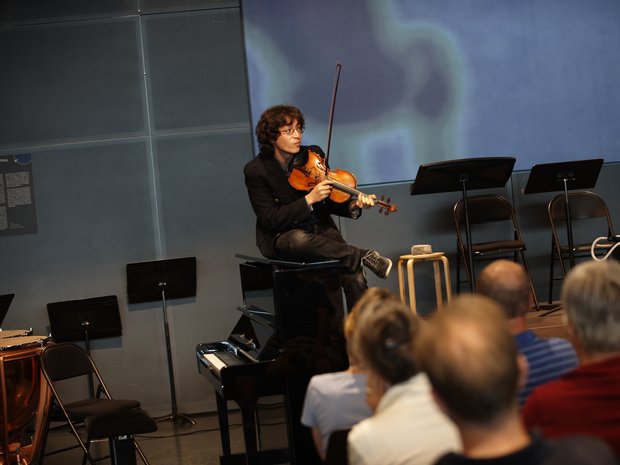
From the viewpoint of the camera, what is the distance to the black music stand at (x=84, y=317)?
6277 mm

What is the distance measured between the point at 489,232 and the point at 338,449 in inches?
187

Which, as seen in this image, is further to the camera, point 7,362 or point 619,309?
point 7,362

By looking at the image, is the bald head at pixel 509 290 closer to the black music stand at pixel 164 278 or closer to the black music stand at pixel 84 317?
the black music stand at pixel 164 278

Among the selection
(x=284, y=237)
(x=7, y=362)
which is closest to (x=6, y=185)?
(x=7, y=362)

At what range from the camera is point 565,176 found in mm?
5820

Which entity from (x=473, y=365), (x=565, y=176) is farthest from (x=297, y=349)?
(x=565, y=176)

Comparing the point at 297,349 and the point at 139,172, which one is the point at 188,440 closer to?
the point at 139,172

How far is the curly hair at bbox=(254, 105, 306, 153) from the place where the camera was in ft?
14.9

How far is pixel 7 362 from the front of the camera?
4535 millimetres

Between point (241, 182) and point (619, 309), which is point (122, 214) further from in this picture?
point (619, 309)

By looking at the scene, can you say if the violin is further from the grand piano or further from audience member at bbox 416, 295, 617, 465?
audience member at bbox 416, 295, 617, 465

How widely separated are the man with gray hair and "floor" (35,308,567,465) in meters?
2.29

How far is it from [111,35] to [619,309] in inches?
230

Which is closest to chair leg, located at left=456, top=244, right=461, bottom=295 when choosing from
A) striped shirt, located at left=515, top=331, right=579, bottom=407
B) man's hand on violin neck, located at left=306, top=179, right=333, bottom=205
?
man's hand on violin neck, located at left=306, top=179, right=333, bottom=205
